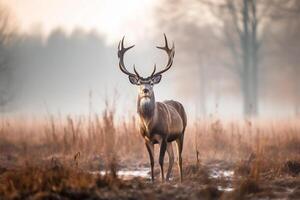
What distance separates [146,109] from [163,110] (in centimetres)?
60

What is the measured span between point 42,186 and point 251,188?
9.67 feet

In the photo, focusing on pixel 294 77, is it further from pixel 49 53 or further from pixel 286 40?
pixel 49 53

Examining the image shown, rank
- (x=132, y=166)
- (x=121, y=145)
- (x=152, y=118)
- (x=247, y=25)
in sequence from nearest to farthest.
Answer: (x=152, y=118), (x=132, y=166), (x=121, y=145), (x=247, y=25)

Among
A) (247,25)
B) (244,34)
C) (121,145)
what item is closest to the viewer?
(121,145)

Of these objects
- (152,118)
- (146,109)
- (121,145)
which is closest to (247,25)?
(121,145)

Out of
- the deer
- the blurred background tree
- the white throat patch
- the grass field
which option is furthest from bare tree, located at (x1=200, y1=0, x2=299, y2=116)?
the white throat patch

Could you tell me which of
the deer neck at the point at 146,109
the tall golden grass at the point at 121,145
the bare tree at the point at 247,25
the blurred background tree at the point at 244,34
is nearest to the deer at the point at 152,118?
the deer neck at the point at 146,109

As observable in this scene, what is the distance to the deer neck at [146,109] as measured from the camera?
32.8ft

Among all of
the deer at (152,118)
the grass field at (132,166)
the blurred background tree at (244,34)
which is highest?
the blurred background tree at (244,34)

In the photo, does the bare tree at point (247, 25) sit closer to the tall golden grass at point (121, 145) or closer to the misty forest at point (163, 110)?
the misty forest at point (163, 110)

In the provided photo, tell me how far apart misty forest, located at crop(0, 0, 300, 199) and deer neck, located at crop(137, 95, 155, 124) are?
0.02 meters

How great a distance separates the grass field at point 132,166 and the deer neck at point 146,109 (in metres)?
0.92

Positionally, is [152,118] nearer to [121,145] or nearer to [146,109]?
[146,109]

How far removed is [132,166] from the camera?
13.3 metres
